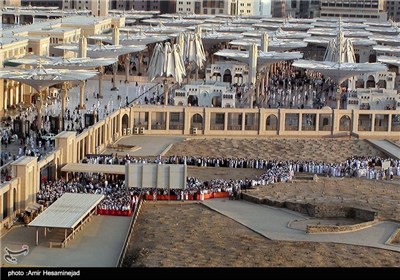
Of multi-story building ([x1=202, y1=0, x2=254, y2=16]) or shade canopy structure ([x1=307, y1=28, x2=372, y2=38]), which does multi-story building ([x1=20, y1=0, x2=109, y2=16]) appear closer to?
multi-story building ([x1=202, y1=0, x2=254, y2=16])

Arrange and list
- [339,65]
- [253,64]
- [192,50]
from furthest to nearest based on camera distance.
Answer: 1. [192,50]
2. [253,64]
3. [339,65]

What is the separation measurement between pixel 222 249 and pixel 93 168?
9587 millimetres

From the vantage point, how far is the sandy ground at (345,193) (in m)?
34.3

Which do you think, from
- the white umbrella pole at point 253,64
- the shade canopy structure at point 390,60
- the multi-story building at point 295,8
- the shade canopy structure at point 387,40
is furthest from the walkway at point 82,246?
the multi-story building at point 295,8

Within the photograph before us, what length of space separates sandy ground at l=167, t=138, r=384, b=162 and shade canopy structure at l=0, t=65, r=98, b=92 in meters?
5.80

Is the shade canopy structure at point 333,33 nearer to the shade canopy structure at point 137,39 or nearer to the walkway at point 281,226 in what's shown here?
the shade canopy structure at point 137,39

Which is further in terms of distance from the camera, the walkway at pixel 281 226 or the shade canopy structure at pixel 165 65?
the shade canopy structure at pixel 165 65

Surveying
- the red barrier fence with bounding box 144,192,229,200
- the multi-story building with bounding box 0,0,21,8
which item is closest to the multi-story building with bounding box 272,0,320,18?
the multi-story building with bounding box 0,0,21,8

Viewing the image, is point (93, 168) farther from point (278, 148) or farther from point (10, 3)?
point (10, 3)

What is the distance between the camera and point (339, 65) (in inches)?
2135

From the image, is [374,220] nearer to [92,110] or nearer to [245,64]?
[92,110]

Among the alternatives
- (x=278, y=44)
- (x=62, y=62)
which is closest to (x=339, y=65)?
(x=278, y=44)

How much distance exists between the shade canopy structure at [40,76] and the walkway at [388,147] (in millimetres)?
14297

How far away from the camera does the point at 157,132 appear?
49125mm
